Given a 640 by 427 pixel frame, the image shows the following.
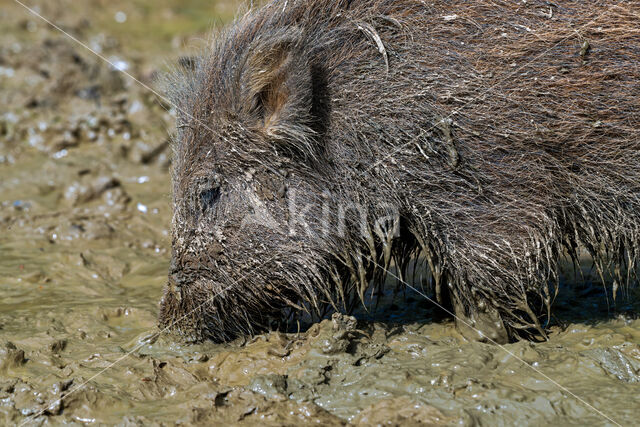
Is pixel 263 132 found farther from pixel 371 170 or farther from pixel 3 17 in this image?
pixel 3 17

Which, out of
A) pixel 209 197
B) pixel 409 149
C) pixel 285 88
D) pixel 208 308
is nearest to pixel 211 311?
pixel 208 308

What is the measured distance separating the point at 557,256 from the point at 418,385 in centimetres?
108

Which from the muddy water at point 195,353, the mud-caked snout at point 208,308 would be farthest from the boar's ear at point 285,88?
the muddy water at point 195,353

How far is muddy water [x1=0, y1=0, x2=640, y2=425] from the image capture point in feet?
10.2

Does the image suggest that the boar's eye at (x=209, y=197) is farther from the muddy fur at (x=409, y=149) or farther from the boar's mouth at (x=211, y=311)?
the boar's mouth at (x=211, y=311)

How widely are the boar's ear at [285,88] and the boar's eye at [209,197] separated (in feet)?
1.31

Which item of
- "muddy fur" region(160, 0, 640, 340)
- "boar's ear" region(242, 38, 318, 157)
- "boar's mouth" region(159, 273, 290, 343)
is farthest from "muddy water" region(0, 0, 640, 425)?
"boar's ear" region(242, 38, 318, 157)

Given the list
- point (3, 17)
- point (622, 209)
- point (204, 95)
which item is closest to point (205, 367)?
point (204, 95)

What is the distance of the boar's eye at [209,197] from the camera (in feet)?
11.9

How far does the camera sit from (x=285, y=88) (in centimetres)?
344

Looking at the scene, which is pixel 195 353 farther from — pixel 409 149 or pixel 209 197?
pixel 409 149

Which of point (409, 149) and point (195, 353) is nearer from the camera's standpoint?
point (409, 149)

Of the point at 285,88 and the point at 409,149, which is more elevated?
the point at 285,88

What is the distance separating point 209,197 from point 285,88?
2.24 feet
